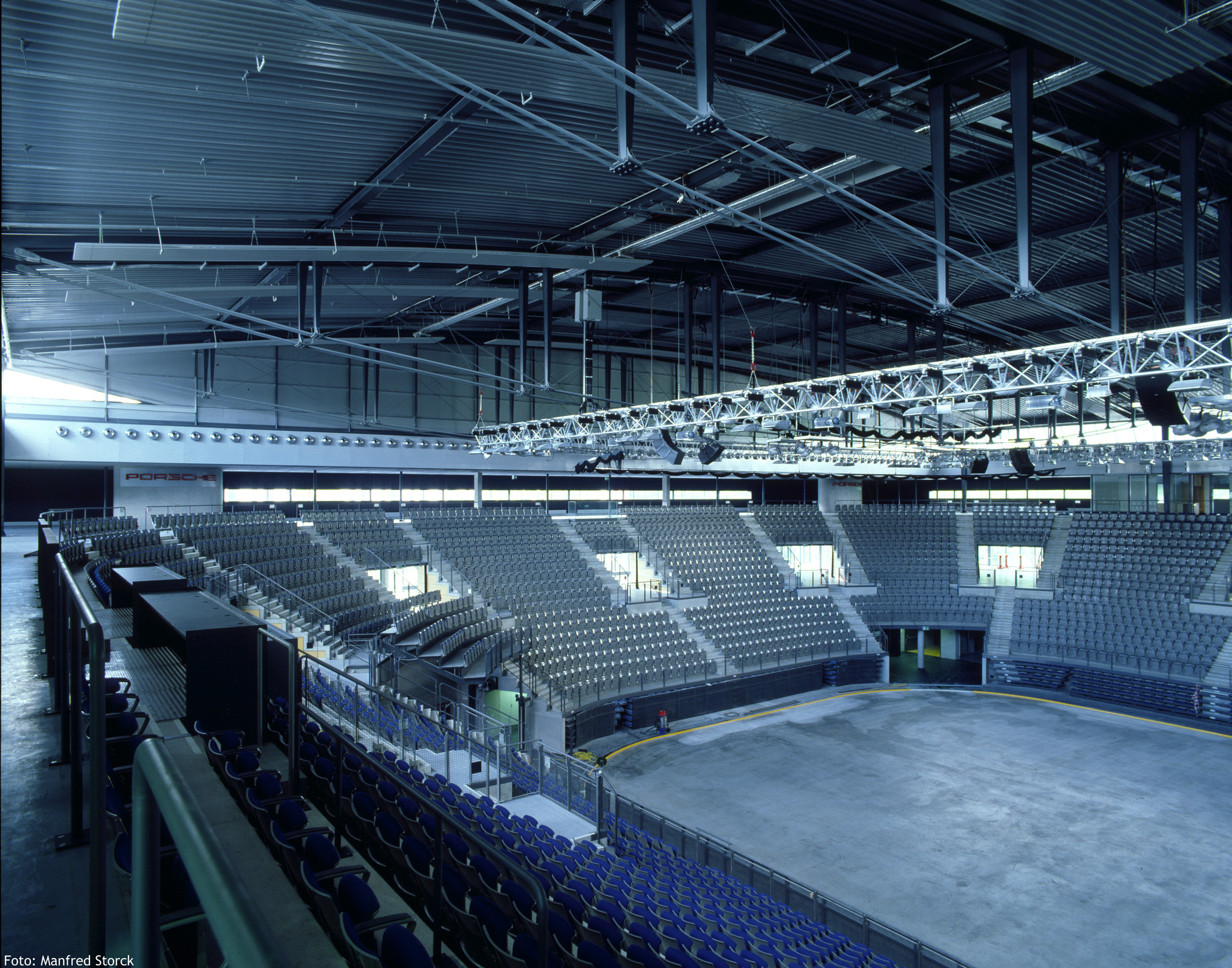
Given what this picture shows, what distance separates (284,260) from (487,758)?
28.1 ft

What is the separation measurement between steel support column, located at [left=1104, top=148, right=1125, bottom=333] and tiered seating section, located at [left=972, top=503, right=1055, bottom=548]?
21.0 meters

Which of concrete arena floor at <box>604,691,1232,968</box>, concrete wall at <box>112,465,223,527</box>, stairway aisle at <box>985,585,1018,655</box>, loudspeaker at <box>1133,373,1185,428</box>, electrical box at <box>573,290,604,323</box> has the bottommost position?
concrete arena floor at <box>604,691,1232,968</box>

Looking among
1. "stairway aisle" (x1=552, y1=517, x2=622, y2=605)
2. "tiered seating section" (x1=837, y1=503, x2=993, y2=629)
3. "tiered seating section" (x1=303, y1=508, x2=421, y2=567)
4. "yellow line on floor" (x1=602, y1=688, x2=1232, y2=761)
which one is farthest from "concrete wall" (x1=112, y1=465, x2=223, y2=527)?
"tiered seating section" (x1=837, y1=503, x2=993, y2=629)

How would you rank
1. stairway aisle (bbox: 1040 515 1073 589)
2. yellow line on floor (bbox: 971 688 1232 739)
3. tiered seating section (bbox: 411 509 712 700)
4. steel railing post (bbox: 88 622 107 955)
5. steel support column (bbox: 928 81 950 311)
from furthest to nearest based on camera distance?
stairway aisle (bbox: 1040 515 1073 589), tiered seating section (bbox: 411 509 712 700), yellow line on floor (bbox: 971 688 1232 739), steel support column (bbox: 928 81 950 311), steel railing post (bbox: 88 622 107 955)

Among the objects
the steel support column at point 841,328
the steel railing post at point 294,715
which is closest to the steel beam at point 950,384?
the steel support column at point 841,328

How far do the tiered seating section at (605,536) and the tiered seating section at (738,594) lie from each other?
32.2 inches

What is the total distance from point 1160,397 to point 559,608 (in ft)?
51.7

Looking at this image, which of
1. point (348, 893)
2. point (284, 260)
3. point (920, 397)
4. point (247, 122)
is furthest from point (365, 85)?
point (920, 397)

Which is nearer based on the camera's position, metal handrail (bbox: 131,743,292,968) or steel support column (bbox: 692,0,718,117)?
metal handrail (bbox: 131,743,292,968)

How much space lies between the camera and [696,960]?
6.25 m

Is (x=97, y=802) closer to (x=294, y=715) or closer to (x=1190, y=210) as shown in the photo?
(x=294, y=715)

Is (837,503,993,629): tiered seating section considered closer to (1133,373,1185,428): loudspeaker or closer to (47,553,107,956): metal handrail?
(1133,373,1185,428): loudspeaker

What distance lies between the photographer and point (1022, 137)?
9.80 m

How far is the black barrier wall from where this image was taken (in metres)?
18.9
